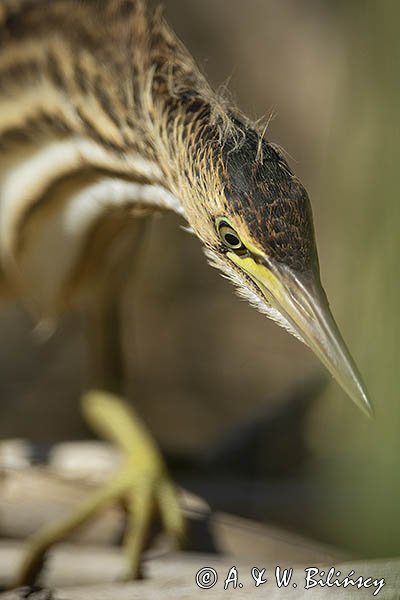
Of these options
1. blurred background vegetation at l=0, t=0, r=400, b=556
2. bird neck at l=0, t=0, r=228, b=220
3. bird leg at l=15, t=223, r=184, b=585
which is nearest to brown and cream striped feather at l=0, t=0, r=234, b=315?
bird neck at l=0, t=0, r=228, b=220

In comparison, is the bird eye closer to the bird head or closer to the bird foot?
the bird head

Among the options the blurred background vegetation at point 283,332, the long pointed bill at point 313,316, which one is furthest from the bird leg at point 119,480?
the long pointed bill at point 313,316

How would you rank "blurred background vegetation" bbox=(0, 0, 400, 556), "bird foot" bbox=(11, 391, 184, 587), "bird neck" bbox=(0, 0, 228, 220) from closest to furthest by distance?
"blurred background vegetation" bbox=(0, 0, 400, 556), "bird neck" bbox=(0, 0, 228, 220), "bird foot" bbox=(11, 391, 184, 587)

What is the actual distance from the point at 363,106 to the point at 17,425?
70.2 inches

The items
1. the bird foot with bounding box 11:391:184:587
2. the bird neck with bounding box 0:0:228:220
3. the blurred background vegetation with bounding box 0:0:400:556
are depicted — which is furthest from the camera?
the bird foot with bounding box 11:391:184:587

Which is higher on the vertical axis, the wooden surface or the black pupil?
the black pupil

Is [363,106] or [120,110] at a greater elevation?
[363,106]

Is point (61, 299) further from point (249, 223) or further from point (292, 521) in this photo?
point (249, 223)

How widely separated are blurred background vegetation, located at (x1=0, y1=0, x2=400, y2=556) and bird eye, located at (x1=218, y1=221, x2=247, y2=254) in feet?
0.44

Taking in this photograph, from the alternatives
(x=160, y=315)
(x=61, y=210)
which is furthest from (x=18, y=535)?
(x=160, y=315)

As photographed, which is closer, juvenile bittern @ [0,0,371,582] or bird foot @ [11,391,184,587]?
juvenile bittern @ [0,0,371,582]

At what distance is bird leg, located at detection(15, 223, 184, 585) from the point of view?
4.54 feet

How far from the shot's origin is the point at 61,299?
1.70m

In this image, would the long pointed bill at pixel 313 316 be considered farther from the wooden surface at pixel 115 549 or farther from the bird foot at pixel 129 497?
the bird foot at pixel 129 497
